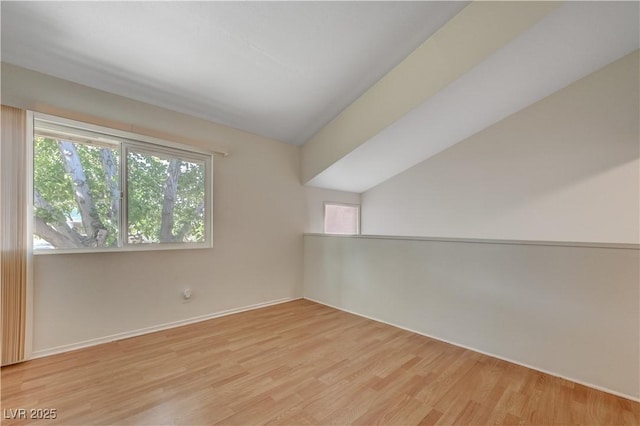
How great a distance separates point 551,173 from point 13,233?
18.9ft

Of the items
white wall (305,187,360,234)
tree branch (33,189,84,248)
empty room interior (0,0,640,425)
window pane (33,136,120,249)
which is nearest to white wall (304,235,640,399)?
empty room interior (0,0,640,425)

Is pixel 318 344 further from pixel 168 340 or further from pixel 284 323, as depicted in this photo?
pixel 168 340

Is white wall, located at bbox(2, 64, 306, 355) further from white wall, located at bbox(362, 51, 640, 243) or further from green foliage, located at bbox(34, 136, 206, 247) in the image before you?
white wall, located at bbox(362, 51, 640, 243)

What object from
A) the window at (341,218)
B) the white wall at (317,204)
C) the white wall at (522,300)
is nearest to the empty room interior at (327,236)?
the white wall at (522,300)

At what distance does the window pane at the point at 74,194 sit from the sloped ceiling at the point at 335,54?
2.22 feet

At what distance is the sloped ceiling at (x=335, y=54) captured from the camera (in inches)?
80.4

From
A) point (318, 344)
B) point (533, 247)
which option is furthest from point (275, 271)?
point (533, 247)

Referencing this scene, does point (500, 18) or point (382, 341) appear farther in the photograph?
point (382, 341)

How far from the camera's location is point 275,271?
13.2 ft

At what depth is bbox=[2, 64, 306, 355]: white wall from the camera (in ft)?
7.76

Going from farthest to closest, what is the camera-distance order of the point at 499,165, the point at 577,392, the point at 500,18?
the point at 499,165 < the point at 500,18 < the point at 577,392

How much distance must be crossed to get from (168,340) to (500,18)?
425 centimetres

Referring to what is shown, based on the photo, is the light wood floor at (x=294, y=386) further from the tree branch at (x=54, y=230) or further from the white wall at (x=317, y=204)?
the white wall at (x=317, y=204)

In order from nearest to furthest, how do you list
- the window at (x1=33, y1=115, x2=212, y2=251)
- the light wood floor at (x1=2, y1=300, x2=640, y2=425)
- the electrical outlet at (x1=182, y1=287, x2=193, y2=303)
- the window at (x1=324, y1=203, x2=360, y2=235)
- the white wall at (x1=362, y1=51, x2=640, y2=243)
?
the light wood floor at (x1=2, y1=300, x2=640, y2=425) < the window at (x1=33, y1=115, x2=212, y2=251) < the white wall at (x1=362, y1=51, x2=640, y2=243) < the electrical outlet at (x1=182, y1=287, x2=193, y2=303) < the window at (x1=324, y1=203, x2=360, y2=235)
